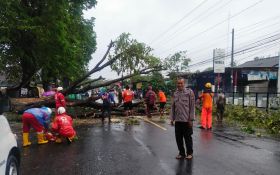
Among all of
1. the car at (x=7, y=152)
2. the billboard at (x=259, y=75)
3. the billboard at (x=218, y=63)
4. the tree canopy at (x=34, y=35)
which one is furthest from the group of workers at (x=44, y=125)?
the billboard at (x=259, y=75)

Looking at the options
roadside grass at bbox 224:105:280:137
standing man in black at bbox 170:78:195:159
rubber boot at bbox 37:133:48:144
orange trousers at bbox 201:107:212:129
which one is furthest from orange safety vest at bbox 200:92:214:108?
standing man in black at bbox 170:78:195:159

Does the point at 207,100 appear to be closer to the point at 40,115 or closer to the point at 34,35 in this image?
the point at 40,115

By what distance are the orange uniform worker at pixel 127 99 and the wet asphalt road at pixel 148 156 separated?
868 cm

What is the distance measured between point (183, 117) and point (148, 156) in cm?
121

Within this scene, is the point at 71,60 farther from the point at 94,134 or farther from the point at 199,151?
the point at 199,151

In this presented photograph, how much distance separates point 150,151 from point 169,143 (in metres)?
1.68

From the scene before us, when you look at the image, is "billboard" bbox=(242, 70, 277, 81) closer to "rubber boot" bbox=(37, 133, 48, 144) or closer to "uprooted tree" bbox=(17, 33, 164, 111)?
"uprooted tree" bbox=(17, 33, 164, 111)

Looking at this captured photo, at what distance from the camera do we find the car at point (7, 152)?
18.8 ft

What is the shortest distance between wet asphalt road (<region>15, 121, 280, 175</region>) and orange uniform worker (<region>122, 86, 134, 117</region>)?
8.68 meters

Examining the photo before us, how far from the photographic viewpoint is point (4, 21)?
21.7 m

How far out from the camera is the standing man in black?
9.33 meters

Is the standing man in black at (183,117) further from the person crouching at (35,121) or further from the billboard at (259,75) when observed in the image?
the billboard at (259,75)

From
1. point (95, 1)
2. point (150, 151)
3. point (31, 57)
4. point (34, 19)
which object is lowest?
point (150, 151)

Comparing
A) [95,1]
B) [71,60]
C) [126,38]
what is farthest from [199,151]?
[95,1]
